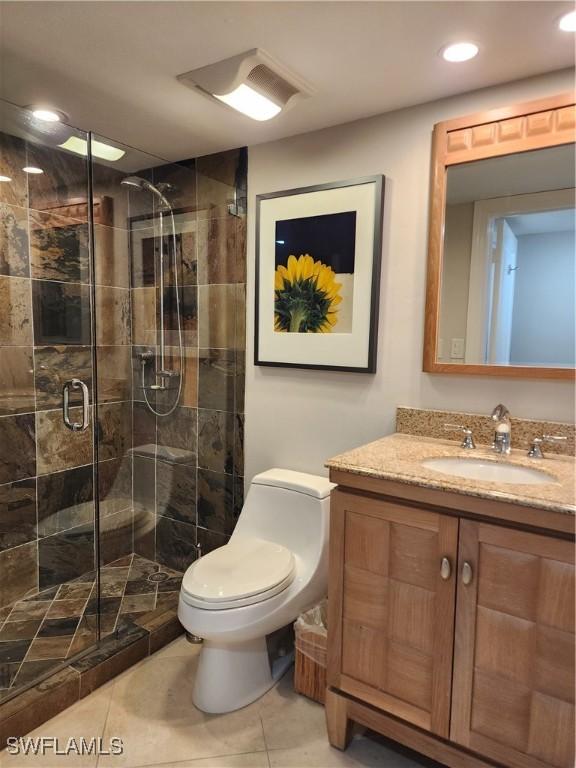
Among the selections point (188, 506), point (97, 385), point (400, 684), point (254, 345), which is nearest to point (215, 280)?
point (254, 345)

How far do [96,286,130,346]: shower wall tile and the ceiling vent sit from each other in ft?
3.81

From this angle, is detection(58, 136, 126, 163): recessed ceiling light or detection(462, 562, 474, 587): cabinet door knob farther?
detection(58, 136, 126, 163): recessed ceiling light

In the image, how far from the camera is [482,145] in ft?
5.70

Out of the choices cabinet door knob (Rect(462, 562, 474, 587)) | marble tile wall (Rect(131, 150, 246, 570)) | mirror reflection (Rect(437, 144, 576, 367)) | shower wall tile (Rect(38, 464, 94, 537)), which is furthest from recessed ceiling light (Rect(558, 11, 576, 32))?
shower wall tile (Rect(38, 464, 94, 537))

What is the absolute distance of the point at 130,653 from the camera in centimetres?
201

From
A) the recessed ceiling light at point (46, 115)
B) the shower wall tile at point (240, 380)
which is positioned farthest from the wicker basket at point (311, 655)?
the recessed ceiling light at point (46, 115)

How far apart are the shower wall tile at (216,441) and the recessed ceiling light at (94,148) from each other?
4.26 ft

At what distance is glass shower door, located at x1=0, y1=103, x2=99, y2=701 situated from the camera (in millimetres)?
2176

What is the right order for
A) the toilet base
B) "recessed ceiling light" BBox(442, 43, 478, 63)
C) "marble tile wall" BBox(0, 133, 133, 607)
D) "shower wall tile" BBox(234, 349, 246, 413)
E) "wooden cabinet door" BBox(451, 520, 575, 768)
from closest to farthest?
"wooden cabinet door" BBox(451, 520, 575, 768) → "recessed ceiling light" BBox(442, 43, 478, 63) → the toilet base → "marble tile wall" BBox(0, 133, 133, 607) → "shower wall tile" BBox(234, 349, 246, 413)

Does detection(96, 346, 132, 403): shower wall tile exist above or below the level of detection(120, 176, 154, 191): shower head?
below

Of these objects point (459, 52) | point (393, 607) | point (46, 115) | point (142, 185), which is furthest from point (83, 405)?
point (459, 52)

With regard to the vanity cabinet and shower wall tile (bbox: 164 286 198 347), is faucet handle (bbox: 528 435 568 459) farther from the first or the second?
shower wall tile (bbox: 164 286 198 347)

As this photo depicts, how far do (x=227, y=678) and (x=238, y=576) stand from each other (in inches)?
15.3

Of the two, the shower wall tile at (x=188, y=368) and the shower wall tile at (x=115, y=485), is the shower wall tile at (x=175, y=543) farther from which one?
the shower wall tile at (x=188, y=368)
